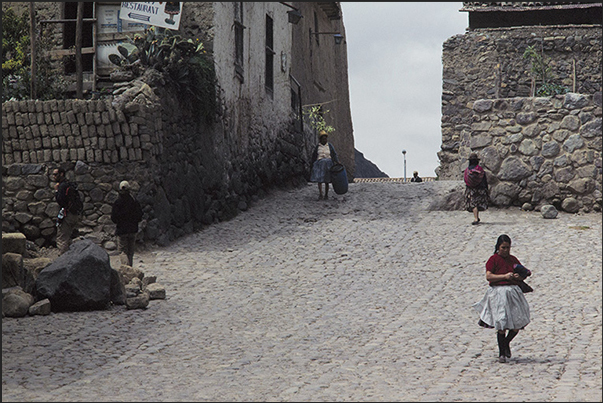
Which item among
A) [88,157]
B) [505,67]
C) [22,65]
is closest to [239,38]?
[22,65]

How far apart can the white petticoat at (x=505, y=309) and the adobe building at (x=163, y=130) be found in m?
6.76

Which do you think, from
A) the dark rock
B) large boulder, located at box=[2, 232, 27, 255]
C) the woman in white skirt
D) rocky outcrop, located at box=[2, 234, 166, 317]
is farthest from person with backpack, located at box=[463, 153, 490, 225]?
the dark rock

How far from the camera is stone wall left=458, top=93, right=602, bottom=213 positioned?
1487 centimetres

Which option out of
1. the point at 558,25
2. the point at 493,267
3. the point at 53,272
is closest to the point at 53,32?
the point at 53,272

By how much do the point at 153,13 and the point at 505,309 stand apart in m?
9.38

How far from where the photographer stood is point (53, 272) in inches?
372

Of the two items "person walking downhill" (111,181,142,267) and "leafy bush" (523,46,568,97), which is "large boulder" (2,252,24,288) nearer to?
"person walking downhill" (111,181,142,267)

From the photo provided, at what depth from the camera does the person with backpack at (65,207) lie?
1142 centimetres

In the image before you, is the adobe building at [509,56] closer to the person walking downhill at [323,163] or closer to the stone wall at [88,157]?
the person walking downhill at [323,163]

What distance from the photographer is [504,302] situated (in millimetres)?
7160

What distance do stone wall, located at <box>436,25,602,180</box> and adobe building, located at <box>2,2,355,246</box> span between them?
4.29 metres

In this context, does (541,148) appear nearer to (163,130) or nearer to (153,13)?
(163,130)

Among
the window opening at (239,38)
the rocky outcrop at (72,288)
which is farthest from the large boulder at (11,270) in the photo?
the window opening at (239,38)

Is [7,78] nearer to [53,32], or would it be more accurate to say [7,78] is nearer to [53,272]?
[53,32]
